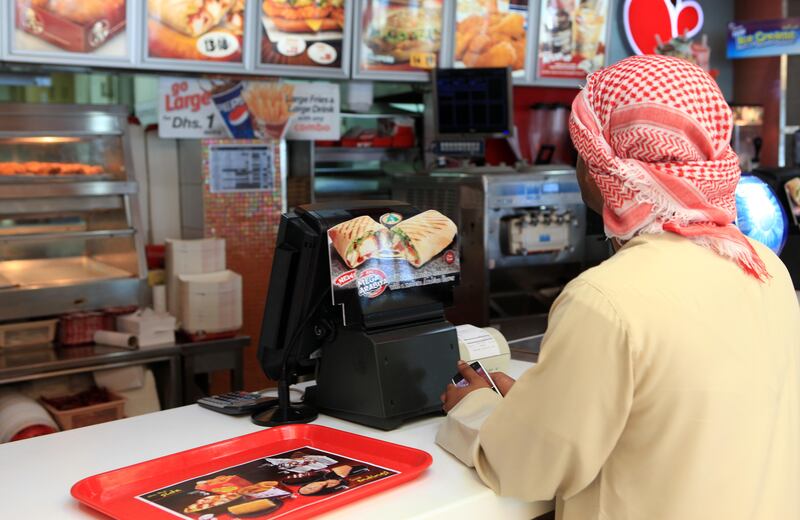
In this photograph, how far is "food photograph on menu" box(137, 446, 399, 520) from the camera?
156 centimetres

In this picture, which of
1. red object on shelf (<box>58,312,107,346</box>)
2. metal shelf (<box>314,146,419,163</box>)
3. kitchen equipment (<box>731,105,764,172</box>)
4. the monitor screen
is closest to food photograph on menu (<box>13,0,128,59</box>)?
red object on shelf (<box>58,312,107,346</box>)

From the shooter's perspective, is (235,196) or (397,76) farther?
(397,76)

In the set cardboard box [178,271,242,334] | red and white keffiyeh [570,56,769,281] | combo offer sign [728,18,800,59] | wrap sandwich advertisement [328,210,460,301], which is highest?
combo offer sign [728,18,800,59]

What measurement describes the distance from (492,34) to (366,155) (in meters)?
1.10

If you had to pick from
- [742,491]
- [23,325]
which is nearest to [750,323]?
[742,491]

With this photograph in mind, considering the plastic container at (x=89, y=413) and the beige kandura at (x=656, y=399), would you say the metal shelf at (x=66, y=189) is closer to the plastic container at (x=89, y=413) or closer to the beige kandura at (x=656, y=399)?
the plastic container at (x=89, y=413)

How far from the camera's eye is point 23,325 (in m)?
3.96

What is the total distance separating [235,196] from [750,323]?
374 centimetres

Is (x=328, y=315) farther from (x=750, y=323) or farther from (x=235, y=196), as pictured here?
(x=235, y=196)

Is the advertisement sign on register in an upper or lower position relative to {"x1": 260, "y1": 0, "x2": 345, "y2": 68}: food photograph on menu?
lower

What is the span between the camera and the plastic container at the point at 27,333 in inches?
154

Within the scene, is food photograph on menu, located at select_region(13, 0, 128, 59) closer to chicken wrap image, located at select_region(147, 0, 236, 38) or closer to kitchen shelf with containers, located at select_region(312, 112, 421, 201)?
chicken wrap image, located at select_region(147, 0, 236, 38)

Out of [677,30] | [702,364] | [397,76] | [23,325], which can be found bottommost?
[23,325]

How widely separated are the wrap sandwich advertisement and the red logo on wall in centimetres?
478
